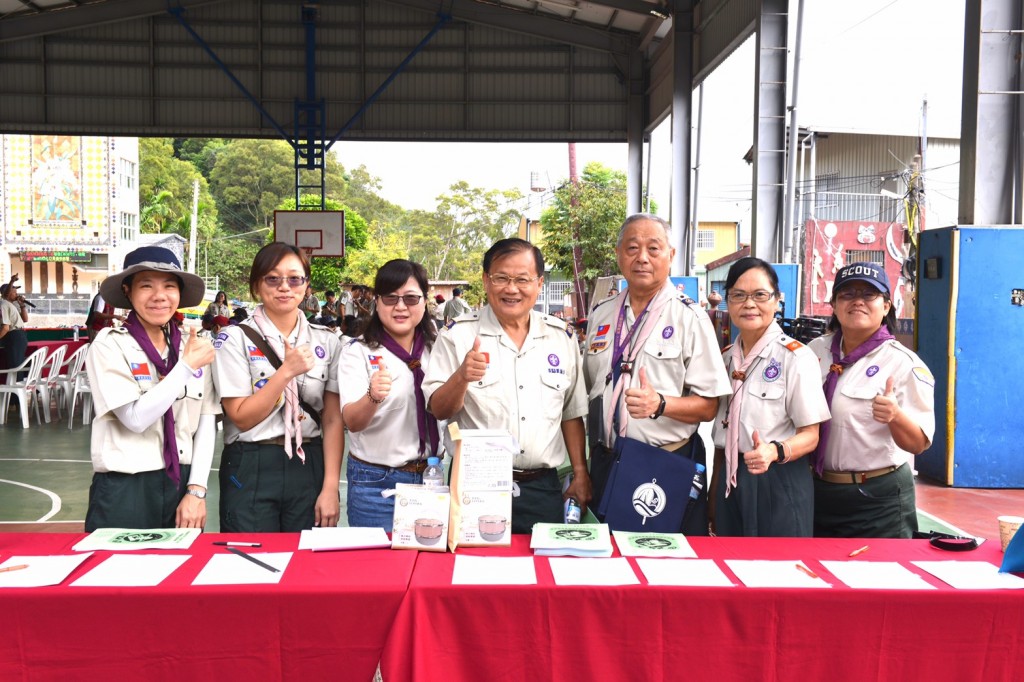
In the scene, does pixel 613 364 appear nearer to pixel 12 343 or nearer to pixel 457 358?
pixel 457 358

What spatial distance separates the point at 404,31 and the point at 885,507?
15.1 m

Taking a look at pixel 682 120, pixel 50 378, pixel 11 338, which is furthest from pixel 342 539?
→ pixel 682 120

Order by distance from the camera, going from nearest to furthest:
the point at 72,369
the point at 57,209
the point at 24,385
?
the point at 24,385, the point at 72,369, the point at 57,209

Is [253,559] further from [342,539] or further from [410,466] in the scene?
[410,466]

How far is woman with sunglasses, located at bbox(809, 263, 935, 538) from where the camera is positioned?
111 inches

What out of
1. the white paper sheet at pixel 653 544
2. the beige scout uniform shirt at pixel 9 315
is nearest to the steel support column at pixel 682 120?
the beige scout uniform shirt at pixel 9 315

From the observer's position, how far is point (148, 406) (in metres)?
2.50

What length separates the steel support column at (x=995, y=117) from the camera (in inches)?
241

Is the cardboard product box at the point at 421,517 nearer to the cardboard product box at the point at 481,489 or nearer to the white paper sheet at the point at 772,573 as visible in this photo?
the cardboard product box at the point at 481,489

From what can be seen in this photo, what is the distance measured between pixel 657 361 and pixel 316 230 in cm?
1505

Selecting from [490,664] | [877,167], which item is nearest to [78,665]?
[490,664]

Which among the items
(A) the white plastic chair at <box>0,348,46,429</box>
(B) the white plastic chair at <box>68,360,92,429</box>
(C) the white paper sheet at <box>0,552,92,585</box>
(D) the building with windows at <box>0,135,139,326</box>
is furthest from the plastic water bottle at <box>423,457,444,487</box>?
(D) the building with windows at <box>0,135,139,326</box>

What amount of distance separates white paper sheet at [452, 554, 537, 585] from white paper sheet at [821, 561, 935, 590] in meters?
0.77

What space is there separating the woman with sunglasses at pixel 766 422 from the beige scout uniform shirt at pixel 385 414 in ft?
3.24
